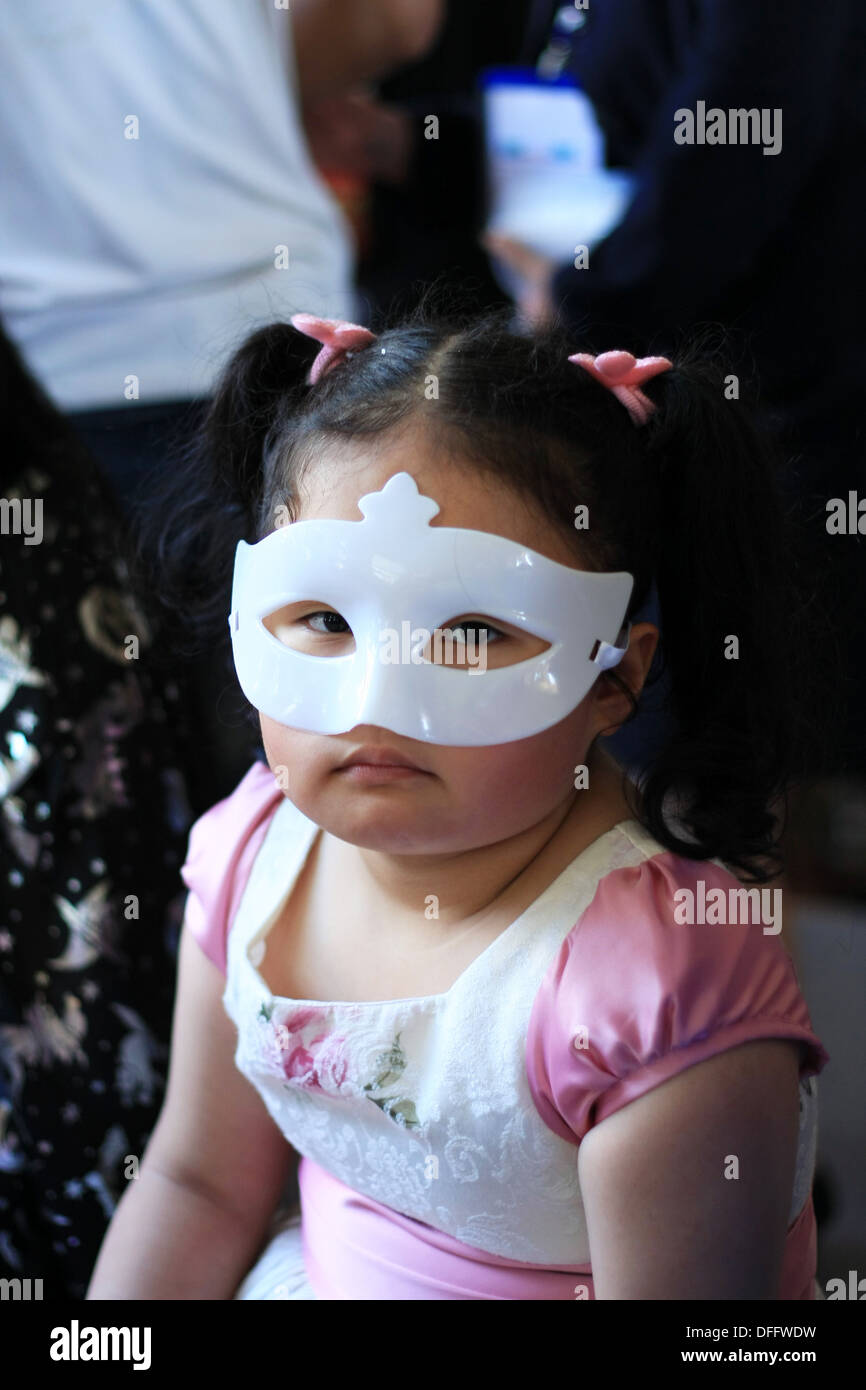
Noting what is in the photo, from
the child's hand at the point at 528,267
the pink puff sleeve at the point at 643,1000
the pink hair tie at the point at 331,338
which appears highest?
the child's hand at the point at 528,267

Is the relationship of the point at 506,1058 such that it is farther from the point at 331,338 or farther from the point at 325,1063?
the point at 331,338

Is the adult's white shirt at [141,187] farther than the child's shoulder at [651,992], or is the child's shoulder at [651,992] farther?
the adult's white shirt at [141,187]

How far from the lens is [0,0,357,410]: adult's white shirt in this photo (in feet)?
4.88

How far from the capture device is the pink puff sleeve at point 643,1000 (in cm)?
66

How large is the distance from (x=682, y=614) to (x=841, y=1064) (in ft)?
1.36

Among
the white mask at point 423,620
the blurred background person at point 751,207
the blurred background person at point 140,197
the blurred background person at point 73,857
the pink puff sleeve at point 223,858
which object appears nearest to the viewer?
the white mask at point 423,620

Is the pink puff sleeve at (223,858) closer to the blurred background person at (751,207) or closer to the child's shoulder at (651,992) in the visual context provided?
the child's shoulder at (651,992)

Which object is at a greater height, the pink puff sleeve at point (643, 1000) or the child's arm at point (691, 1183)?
the pink puff sleeve at point (643, 1000)

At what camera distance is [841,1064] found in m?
0.98

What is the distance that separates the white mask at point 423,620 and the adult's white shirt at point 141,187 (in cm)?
88

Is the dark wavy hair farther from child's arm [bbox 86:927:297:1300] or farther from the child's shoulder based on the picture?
child's arm [bbox 86:927:297:1300]

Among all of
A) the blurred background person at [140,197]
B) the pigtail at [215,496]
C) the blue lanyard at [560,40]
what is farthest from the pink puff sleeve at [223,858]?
the blue lanyard at [560,40]

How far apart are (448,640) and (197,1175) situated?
45 cm

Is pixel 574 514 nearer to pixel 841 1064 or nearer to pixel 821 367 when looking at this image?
pixel 841 1064
